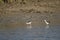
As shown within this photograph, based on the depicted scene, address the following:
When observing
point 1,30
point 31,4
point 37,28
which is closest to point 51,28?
point 37,28

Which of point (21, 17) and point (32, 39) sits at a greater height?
point (32, 39)

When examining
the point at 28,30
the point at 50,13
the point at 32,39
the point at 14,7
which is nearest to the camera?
the point at 32,39

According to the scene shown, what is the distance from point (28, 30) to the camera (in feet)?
23.2

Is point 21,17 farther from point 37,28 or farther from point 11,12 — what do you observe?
point 37,28

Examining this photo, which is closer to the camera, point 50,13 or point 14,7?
point 50,13

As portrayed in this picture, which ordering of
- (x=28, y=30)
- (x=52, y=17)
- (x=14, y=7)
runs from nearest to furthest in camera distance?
1. (x=28, y=30)
2. (x=52, y=17)
3. (x=14, y=7)

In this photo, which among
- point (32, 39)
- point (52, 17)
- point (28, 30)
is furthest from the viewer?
point (52, 17)

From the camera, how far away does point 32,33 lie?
22.1 feet

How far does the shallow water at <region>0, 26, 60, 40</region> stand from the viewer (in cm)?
627

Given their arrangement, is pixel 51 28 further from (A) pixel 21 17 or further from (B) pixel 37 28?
(A) pixel 21 17

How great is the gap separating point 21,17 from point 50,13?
132cm

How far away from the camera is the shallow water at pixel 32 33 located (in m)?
6.27

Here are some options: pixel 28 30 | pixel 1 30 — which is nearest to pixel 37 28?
pixel 28 30

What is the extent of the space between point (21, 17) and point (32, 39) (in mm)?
3067
